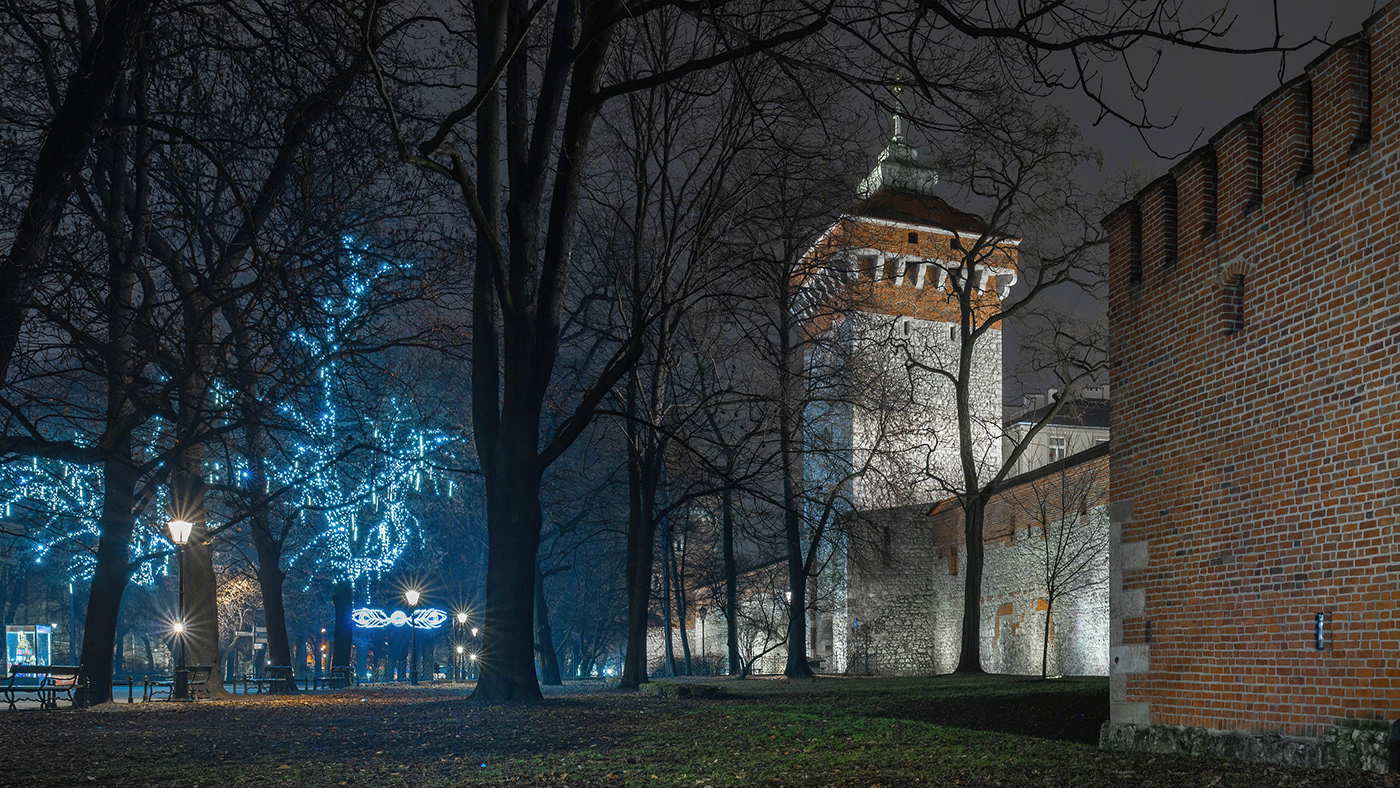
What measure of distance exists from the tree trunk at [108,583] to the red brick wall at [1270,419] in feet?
43.3

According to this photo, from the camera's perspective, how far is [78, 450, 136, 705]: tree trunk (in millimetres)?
15852

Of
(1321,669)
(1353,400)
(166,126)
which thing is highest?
(166,126)

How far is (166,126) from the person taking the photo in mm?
7527

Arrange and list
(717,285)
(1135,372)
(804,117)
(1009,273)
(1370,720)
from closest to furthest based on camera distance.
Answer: (1370,720), (1135,372), (804,117), (717,285), (1009,273)

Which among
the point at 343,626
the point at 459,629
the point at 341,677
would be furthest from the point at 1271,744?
the point at 459,629

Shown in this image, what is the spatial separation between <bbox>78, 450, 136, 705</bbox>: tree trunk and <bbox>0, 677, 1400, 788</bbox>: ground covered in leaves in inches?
115

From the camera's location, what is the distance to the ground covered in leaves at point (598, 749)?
6293mm

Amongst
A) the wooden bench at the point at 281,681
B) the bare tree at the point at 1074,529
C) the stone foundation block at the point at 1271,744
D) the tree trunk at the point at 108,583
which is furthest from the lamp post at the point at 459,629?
the stone foundation block at the point at 1271,744

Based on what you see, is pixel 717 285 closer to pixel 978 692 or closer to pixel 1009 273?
pixel 978 692

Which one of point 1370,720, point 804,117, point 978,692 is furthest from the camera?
point 978,692

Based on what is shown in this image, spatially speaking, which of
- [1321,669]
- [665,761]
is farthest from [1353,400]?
[665,761]

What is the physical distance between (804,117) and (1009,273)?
36.3 meters

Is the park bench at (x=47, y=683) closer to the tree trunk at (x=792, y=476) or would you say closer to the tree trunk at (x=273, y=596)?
the tree trunk at (x=273, y=596)

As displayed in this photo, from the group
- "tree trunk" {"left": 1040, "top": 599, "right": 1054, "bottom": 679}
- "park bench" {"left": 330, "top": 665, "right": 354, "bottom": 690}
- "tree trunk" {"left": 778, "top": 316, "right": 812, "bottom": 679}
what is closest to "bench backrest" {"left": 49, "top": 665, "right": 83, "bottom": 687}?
"tree trunk" {"left": 778, "top": 316, "right": 812, "bottom": 679}
